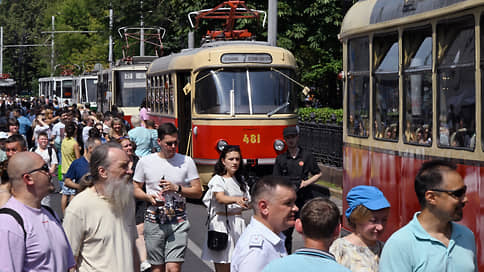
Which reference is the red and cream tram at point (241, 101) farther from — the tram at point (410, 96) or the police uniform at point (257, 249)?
Result: the police uniform at point (257, 249)

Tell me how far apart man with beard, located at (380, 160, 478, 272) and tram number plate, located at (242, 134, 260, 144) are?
11882 mm

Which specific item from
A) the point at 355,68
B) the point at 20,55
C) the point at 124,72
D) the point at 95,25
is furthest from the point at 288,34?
the point at 20,55

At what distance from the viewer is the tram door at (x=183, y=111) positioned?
18.7 meters

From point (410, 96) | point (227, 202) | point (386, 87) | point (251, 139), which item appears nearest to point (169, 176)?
point (227, 202)

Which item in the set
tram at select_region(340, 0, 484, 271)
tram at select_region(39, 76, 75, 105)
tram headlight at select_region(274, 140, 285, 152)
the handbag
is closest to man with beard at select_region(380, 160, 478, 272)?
tram at select_region(340, 0, 484, 271)

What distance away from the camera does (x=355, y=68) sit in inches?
409

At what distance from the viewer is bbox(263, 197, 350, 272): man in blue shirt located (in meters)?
3.77

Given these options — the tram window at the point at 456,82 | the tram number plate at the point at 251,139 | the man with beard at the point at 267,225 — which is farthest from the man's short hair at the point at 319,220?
the tram number plate at the point at 251,139

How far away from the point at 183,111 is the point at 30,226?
14043 millimetres

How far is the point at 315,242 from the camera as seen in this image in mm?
3967

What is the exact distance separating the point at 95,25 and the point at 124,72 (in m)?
37.7

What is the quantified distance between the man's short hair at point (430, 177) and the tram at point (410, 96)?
248 cm

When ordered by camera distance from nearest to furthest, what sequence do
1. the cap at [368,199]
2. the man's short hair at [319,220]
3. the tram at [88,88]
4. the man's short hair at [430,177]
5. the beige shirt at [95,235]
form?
the man's short hair at [319,220], the man's short hair at [430,177], the cap at [368,199], the beige shirt at [95,235], the tram at [88,88]

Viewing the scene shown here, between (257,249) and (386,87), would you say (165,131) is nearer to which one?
(386,87)
